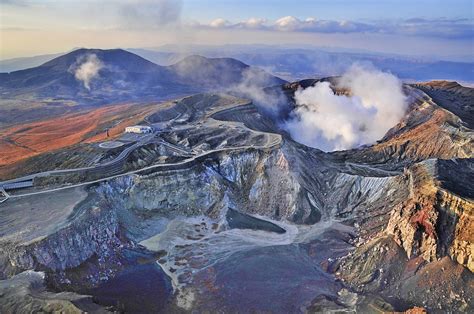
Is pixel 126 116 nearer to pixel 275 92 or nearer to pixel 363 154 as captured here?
pixel 275 92

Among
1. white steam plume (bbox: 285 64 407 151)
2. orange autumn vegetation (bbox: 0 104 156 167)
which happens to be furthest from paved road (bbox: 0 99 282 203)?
white steam plume (bbox: 285 64 407 151)

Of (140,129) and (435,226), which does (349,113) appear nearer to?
(140,129)

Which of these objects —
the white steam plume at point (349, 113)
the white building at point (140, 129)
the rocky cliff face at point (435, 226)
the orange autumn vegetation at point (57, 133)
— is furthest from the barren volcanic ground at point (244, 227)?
the orange autumn vegetation at point (57, 133)

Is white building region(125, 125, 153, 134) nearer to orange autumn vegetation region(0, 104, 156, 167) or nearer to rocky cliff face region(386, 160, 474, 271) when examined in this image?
orange autumn vegetation region(0, 104, 156, 167)

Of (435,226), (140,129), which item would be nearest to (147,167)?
(140,129)

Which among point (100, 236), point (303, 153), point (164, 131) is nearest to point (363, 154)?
point (303, 153)

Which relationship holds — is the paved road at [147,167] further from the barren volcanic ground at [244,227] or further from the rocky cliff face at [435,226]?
the rocky cliff face at [435,226]
